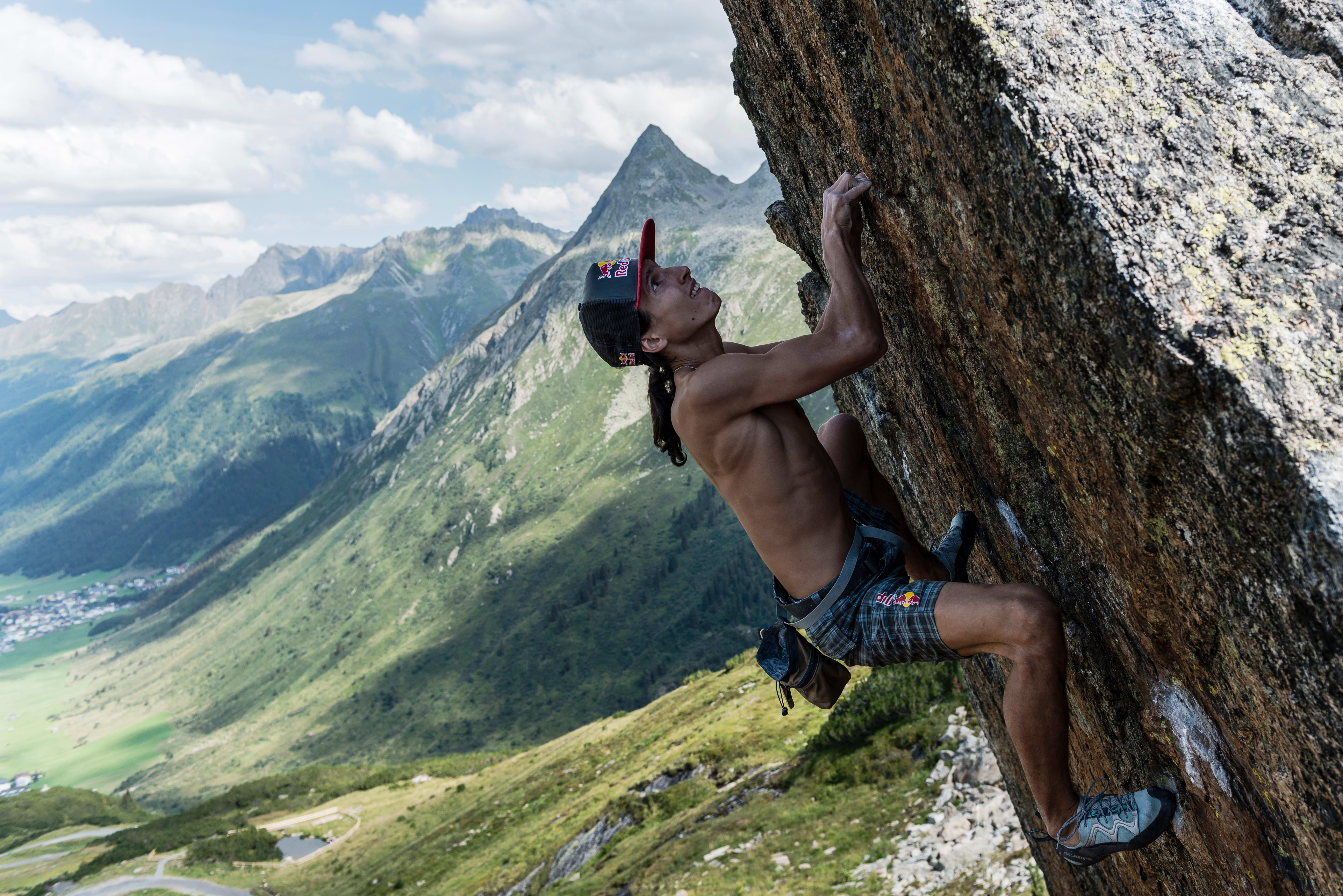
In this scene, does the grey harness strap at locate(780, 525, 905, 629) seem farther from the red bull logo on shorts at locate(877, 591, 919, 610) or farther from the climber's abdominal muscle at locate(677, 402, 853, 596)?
the red bull logo on shorts at locate(877, 591, 919, 610)

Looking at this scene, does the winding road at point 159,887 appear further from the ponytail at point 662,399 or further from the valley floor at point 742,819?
the ponytail at point 662,399

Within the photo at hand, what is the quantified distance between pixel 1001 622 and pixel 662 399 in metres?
3.09

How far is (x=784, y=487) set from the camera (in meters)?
6.09

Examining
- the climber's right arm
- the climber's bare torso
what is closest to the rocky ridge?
the climber's bare torso

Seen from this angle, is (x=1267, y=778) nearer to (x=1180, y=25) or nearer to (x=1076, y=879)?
(x=1180, y=25)

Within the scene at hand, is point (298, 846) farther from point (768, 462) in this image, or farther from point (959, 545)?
point (768, 462)

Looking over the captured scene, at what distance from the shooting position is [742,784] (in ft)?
90.7

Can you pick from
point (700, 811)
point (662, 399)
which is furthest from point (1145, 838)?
point (700, 811)

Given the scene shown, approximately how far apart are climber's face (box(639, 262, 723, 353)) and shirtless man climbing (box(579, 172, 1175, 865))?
0.01 m

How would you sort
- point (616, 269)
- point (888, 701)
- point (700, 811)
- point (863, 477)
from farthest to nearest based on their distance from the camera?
1. point (700, 811)
2. point (888, 701)
3. point (863, 477)
4. point (616, 269)

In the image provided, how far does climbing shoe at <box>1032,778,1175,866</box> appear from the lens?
5332 mm

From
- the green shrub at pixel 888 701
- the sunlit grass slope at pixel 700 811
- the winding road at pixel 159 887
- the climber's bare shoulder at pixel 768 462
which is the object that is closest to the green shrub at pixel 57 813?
the winding road at pixel 159 887

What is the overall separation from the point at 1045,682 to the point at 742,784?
2428cm

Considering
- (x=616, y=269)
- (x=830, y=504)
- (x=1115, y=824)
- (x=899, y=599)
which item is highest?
(x=616, y=269)
